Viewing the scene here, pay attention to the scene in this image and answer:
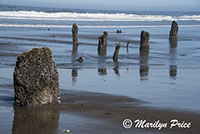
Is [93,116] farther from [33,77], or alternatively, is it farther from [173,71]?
[173,71]

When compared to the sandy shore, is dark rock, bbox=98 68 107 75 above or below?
below

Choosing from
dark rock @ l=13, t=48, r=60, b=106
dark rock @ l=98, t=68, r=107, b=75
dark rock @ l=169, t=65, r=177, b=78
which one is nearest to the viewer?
dark rock @ l=13, t=48, r=60, b=106

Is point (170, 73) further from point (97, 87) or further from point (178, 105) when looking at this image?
point (178, 105)

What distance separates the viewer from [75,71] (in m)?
15.1

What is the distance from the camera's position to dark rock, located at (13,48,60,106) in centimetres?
869

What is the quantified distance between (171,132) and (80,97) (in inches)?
137

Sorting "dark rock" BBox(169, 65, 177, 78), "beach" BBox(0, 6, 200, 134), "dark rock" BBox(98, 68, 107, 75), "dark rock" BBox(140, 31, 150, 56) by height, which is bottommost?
"dark rock" BBox(169, 65, 177, 78)

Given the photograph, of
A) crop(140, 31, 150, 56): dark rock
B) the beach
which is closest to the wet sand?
the beach

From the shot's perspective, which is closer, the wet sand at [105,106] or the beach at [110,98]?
the wet sand at [105,106]

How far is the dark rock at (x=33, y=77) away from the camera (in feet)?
28.5

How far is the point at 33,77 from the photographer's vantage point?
870 cm

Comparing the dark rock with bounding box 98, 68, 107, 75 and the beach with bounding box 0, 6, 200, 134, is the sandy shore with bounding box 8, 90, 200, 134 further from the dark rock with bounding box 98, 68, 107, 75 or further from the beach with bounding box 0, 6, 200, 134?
the dark rock with bounding box 98, 68, 107, 75

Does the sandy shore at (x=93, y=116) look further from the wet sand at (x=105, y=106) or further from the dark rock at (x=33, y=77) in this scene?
the dark rock at (x=33, y=77)

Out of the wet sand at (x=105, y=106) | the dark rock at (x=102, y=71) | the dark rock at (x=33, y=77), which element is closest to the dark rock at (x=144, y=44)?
the wet sand at (x=105, y=106)
